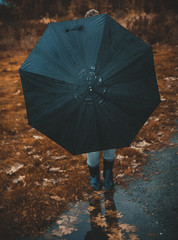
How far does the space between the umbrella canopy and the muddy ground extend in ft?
4.08

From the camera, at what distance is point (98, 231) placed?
2385 millimetres

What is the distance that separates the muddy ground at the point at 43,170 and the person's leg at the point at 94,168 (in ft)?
0.46

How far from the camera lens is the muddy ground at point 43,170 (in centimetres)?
260

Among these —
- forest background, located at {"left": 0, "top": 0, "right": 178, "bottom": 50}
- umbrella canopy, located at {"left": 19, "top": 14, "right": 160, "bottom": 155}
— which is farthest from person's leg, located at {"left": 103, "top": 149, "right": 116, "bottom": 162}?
forest background, located at {"left": 0, "top": 0, "right": 178, "bottom": 50}

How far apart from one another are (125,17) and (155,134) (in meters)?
11.2

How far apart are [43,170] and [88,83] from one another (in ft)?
6.96

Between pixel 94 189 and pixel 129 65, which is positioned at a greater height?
pixel 129 65

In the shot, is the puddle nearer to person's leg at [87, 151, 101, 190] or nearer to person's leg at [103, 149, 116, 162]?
person's leg at [87, 151, 101, 190]

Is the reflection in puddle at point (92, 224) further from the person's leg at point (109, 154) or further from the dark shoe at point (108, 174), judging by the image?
the person's leg at point (109, 154)

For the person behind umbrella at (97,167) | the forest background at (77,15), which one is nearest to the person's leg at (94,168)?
the person behind umbrella at (97,167)

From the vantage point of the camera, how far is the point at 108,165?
9.05ft

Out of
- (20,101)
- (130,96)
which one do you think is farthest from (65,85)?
(20,101)

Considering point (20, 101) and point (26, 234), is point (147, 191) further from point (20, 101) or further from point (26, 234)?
point (20, 101)

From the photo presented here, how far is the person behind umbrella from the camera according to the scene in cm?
262
